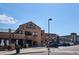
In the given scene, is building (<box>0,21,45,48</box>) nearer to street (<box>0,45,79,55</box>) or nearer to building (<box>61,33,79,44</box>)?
street (<box>0,45,79,55</box>)

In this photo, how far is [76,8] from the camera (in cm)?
1091

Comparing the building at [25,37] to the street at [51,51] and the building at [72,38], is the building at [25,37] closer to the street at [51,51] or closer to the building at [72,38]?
the street at [51,51]

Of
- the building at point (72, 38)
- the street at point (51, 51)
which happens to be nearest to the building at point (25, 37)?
the street at point (51, 51)

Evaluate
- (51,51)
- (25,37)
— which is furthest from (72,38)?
(25,37)

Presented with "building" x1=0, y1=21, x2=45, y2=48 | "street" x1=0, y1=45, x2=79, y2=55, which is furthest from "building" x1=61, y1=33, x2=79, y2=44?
"building" x1=0, y1=21, x2=45, y2=48

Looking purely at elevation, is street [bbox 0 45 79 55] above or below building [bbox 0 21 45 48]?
below

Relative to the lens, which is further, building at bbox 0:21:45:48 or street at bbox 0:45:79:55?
Result: building at bbox 0:21:45:48

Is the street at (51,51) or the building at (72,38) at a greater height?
the building at (72,38)

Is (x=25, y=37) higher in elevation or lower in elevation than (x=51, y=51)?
higher

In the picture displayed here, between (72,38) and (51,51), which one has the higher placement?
(72,38)

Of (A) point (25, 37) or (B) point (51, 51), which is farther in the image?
(A) point (25, 37)

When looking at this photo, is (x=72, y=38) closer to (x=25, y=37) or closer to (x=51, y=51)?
(x=51, y=51)

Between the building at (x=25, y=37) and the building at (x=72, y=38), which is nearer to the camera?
the building at (x=72, y=38)
